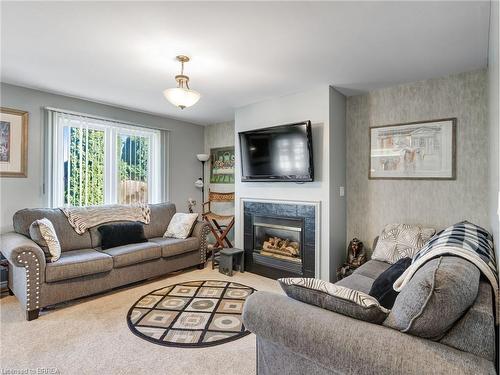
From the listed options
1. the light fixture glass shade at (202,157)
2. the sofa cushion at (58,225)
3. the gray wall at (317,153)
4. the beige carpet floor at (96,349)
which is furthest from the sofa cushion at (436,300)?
the light fixture glass shade at (202,157)

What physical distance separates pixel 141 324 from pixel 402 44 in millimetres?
3254

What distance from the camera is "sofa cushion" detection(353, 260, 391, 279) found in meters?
2.47

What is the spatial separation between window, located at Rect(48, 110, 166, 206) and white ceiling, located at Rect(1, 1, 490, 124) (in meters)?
0.66

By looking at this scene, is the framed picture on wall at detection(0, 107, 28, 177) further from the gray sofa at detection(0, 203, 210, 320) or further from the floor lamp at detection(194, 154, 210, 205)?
the floor lamp at detection(194, 154, 210, 205)

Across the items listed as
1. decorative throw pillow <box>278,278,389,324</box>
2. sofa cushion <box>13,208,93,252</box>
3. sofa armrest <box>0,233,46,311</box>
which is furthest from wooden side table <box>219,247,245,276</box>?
decorative throw pillow <box>278,278,389,324</box>

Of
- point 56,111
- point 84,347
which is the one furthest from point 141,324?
point 56,111

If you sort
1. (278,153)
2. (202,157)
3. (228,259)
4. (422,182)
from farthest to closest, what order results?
(202,157)
(228,259)
(278,153)
(422,182)

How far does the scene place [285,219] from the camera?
12.1ft

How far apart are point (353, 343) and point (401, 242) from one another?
6.79ft

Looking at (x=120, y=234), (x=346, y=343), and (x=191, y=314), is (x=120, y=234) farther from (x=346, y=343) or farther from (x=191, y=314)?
(x=346, y=343)

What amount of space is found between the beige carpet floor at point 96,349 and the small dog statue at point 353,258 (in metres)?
1.49

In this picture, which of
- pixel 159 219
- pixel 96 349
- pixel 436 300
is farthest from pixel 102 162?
pixel 436 300

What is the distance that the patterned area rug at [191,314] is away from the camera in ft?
7.42

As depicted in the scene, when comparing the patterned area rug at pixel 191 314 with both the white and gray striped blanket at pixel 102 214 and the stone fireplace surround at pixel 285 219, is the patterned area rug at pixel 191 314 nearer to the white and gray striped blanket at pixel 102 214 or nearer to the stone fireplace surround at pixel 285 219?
the stone fireplace surround at pixel 285 219
